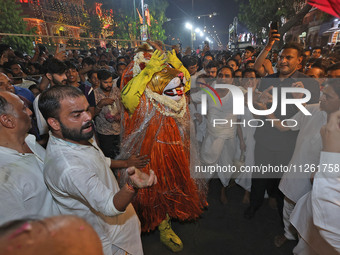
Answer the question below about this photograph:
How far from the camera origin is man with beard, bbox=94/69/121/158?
3.44 m

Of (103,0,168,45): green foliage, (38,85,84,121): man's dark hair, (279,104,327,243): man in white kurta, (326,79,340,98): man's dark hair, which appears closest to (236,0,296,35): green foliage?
(279,104,327,243): man in white kurta

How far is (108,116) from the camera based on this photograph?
11.3 ft

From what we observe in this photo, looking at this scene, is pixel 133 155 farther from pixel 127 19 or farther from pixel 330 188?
pixel 127 19

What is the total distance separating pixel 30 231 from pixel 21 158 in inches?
44.4

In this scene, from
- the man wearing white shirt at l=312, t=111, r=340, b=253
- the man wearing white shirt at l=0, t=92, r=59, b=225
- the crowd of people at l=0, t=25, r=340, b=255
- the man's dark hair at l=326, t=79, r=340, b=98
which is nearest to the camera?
the man wearing white shirt at l=0, t=92, r=59, b=225

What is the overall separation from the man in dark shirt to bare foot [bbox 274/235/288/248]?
0.41 meters

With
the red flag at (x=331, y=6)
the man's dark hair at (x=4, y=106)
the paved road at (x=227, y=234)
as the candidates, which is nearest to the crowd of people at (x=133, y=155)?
the man's dark hair at (x=4, y=106)

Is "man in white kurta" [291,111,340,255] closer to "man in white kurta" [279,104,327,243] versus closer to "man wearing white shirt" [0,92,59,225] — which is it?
"man in white kurta" [279,104,327,243]

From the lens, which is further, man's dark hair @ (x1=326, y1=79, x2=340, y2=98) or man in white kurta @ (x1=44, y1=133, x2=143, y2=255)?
man's dark hair @ (x1=326, y1=79, x2=340, y2=98)

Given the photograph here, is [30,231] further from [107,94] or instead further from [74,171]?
[107,94]

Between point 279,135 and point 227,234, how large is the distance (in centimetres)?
141

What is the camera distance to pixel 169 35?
140 ft

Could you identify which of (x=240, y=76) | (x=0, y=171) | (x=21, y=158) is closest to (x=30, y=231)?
(x=0, y=171)

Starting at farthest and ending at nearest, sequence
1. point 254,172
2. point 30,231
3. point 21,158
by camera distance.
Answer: point 254,172 → point 21,158 → point 30,231
